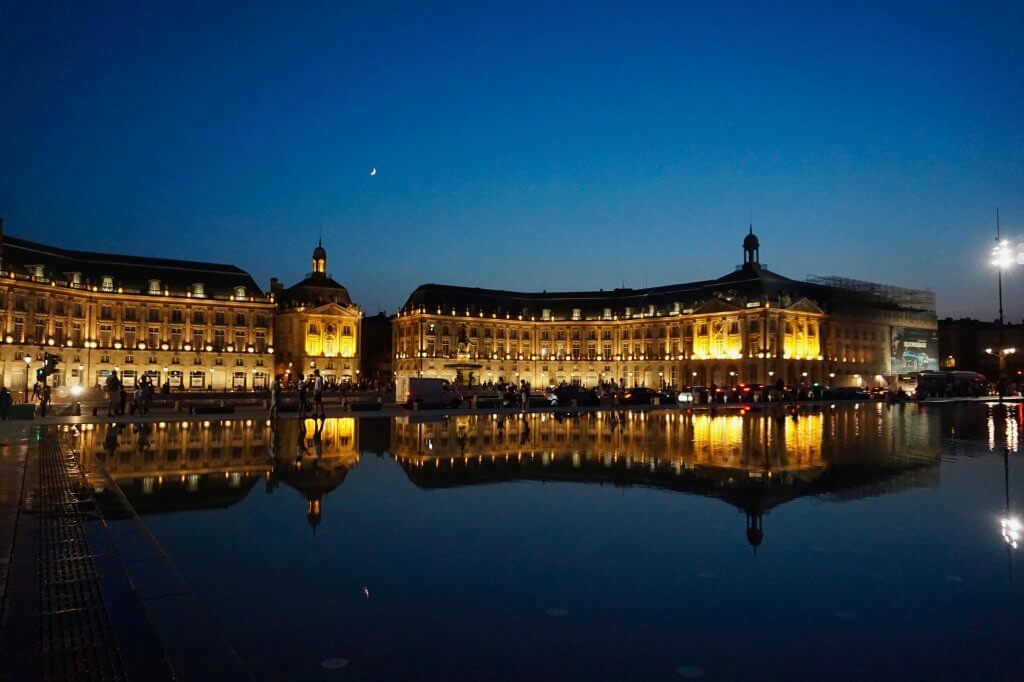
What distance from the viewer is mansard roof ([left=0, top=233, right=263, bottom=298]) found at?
255 ft

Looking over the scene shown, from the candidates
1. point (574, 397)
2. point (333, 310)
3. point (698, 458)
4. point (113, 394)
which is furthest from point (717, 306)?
point (698, 458)

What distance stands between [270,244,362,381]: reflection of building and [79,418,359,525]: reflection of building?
74163 mm

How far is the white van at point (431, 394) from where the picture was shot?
141 feet

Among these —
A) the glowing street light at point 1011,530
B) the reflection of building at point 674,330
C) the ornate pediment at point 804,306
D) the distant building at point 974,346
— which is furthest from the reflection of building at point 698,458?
the distant building at point 974,346

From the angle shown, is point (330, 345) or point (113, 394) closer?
point (113, 394)

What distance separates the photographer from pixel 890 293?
111m

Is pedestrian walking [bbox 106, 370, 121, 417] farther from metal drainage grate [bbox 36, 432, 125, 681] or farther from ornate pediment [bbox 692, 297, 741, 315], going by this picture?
ornate pediment [bbox 692, 297, 741, 315]

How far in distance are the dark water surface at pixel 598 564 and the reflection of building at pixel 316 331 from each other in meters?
86.0

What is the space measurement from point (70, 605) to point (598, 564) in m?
4.71

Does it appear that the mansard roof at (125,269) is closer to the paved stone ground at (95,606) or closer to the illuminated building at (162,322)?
the illuminated building at (162,322)

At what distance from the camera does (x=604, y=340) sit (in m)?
119

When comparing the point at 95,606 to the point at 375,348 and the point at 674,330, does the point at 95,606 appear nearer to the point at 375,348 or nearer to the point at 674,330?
the point at 674,330

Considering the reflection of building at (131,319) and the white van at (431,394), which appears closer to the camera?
the white van at (431,394)

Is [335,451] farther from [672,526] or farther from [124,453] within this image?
[672,526]
